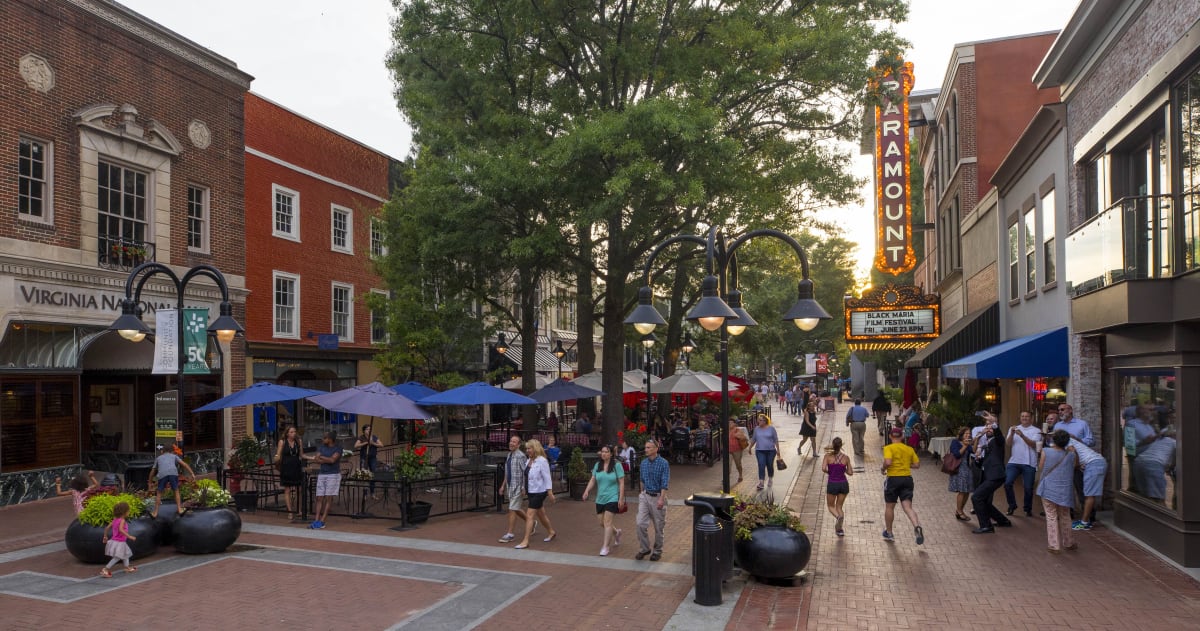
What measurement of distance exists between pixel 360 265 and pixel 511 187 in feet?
48.1

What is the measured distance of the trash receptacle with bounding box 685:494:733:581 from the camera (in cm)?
955

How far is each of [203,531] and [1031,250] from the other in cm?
1667

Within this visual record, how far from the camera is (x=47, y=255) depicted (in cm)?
1703

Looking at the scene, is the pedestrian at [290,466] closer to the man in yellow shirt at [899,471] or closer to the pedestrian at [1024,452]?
the man in yellow shirt at [899,471]

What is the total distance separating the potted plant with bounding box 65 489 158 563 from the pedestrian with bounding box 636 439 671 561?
6814 mm

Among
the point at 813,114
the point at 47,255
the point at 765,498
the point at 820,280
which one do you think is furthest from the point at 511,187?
the point at 820,280

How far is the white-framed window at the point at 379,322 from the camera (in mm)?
23812

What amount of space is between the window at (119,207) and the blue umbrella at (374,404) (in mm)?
7336

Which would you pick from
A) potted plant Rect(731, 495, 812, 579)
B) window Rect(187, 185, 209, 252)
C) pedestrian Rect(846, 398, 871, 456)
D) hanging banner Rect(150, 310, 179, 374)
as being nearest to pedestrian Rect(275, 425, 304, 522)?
hanging banner Rect(150, 310, 179, 374)

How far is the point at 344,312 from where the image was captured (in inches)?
1155

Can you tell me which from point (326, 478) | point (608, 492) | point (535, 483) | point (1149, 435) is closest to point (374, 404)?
point (326, 478)

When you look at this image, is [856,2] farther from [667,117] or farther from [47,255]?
[47,255]

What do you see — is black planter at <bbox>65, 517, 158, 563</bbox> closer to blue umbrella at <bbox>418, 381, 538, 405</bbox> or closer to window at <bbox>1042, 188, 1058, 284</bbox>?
blue umbrella at <bbox>418, 381, 538, 405</bbox>

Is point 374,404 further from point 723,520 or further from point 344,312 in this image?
point 344,312
